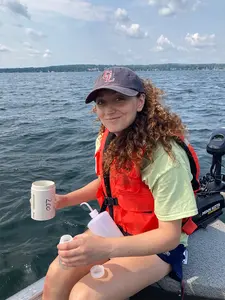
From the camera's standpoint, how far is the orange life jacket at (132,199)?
235cm

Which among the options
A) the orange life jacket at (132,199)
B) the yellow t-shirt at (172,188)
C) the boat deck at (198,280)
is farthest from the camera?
the boat deck at (198,280)

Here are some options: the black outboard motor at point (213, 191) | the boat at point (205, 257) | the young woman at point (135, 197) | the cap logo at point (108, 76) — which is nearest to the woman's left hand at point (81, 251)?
the young woman at point (135, 197)

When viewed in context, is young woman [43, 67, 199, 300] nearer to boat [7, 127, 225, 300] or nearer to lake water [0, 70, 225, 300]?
boat [7, 127, 225, 300]

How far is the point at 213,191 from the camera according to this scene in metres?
3.70

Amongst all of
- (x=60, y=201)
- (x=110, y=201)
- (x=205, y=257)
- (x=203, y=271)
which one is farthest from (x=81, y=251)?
(x=205, y=257)

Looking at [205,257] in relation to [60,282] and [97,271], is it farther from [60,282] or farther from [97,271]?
[60,282]

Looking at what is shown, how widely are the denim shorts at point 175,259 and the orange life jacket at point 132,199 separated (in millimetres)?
151

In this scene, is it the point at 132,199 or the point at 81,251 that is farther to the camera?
the point at 132,199

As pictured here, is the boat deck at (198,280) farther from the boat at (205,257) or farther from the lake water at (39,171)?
the lake water at (39,171)

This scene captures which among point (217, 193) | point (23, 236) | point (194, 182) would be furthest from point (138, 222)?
point (23, 236)

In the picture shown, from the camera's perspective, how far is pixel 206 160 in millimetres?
8234

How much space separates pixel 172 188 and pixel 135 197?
374mm

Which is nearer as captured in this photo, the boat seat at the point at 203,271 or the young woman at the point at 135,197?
the young woman at the point at 135,197

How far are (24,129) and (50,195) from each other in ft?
32.7
